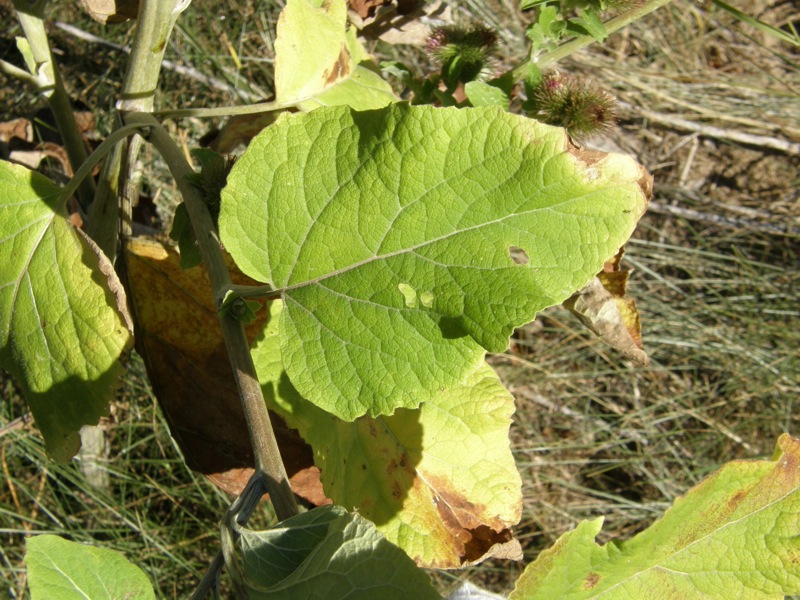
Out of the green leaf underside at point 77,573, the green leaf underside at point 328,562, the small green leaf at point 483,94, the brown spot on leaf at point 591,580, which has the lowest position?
the brown spot on leaf at point 591,580

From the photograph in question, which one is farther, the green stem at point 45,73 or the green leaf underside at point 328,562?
the green stem at point 45,73

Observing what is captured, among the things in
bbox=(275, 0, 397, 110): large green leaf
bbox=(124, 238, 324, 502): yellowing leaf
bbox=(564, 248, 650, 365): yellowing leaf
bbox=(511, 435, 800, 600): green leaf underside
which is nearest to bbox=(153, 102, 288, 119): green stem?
bbox=(275, 0, 397, 110): large green leaf

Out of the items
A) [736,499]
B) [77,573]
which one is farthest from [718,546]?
[77,573]

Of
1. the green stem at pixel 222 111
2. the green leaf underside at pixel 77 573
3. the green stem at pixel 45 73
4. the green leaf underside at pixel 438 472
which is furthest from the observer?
the green stem at pixel 45 73

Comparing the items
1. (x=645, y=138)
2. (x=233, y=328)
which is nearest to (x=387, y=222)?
A: (x=233, y=328)

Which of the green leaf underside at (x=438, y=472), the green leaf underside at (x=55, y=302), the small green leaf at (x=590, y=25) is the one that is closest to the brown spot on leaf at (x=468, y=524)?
the green leaf underside at (x=438, y=472)

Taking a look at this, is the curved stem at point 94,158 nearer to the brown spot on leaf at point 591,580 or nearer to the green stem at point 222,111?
the green stem at point 222,111
